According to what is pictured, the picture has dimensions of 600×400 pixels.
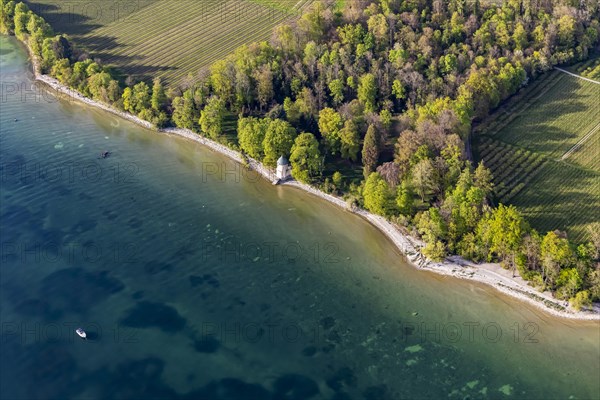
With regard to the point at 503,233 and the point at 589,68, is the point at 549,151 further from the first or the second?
the point at 589,68

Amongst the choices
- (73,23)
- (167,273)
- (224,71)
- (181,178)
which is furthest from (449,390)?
(73,23)

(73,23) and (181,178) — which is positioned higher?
(73,23)

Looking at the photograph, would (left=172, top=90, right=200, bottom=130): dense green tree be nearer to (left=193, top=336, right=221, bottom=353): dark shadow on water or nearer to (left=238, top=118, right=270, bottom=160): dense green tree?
(left=238, top=118, right=270, bottom=160): dense green tree

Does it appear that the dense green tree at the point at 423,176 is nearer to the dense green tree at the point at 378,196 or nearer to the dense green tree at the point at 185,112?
the dense green tree at the point at 378,196

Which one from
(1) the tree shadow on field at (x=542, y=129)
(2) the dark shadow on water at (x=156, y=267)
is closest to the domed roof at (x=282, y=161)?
(2) the dark shadow on water at (x=156, y=267)

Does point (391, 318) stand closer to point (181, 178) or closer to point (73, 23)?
point (181, 178)
